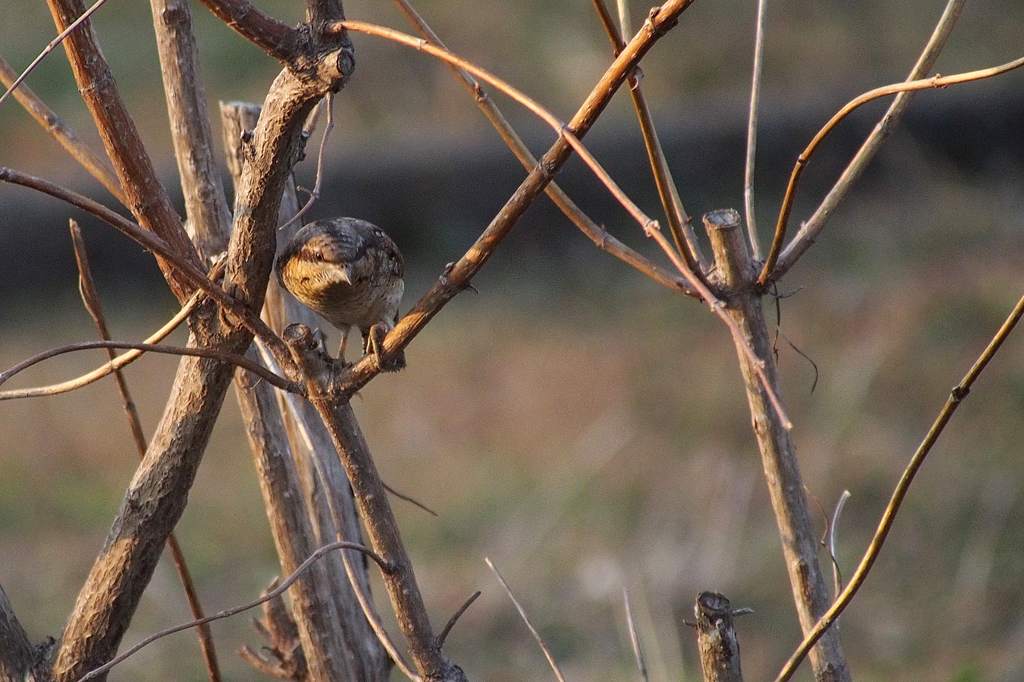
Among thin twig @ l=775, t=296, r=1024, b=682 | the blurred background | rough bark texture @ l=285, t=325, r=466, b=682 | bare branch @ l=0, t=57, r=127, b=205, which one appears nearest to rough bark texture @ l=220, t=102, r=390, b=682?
bare branch @ l=0, t=57, r=127, b=205

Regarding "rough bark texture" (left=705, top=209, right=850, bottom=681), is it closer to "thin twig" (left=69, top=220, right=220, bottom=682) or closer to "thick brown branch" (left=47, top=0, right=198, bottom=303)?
"thick brown branch" (left=47, top=0, right=198, bottom=303)

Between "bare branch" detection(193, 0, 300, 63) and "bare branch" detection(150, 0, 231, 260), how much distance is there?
0.40 m

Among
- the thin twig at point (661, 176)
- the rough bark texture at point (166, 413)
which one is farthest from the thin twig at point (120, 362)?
the thin twig at point (661, 176)

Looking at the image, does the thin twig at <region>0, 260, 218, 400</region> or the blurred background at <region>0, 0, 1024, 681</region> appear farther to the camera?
the blurred background at <region>0, 0, 1024, 681</region>

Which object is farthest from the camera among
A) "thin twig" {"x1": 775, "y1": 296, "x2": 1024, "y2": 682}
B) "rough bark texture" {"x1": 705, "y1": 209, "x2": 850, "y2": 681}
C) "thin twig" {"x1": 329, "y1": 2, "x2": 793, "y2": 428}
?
"rough bark texture" {"x1": 705, "y1": 209, "x2": 850, "y2": 681}

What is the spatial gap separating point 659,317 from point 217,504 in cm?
201

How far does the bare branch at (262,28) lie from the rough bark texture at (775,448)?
467mm

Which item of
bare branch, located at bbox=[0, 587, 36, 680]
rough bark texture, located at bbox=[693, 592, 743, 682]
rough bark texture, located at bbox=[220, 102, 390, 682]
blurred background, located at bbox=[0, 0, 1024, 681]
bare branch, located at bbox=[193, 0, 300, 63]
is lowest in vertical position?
bare branch, located at bbox=[0, 587, 36, 680]

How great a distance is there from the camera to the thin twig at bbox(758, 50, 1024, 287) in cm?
89

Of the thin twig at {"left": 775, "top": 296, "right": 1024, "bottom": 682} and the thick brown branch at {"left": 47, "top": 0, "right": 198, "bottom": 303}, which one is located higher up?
the thick brown branch at {"left": 47, "top": 0, "right": 198, "bottom": 303}

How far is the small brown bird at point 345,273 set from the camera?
4.68 ft

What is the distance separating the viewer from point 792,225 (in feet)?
17.6

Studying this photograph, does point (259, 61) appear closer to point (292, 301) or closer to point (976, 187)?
point (976, 187)

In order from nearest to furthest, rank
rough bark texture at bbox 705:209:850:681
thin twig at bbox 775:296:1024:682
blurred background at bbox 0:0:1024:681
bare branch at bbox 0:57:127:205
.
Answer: thin twig at bbox 775:296:1024:682
rough bark texture at bbox 705:209:850:681
bare branch at bbox 0:57:127:205
blurred background at bbox 0:0:1024:681
